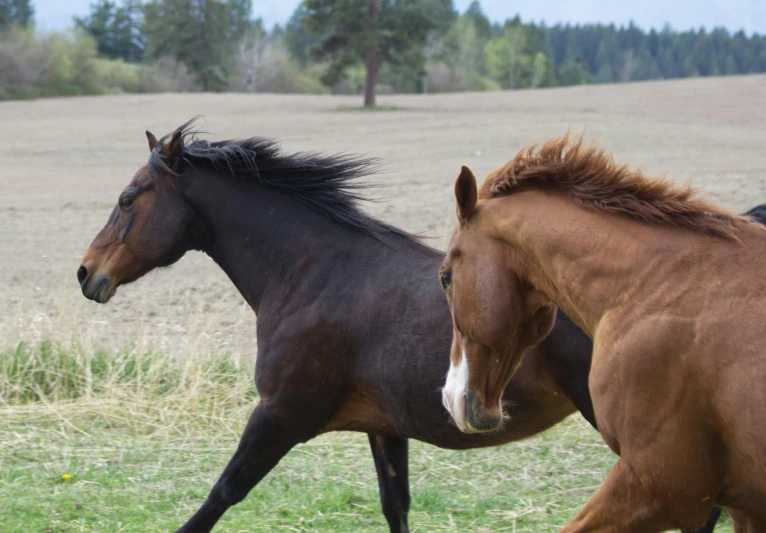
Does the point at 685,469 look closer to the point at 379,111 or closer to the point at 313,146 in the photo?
the point at 313,146

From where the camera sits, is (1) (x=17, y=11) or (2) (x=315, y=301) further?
(1) (x=17, y=11)

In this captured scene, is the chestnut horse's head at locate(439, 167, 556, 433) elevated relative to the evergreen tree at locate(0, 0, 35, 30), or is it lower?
lower

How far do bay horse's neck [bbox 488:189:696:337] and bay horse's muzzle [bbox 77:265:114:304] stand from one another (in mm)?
2137

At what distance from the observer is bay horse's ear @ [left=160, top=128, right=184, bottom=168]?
4289 mm

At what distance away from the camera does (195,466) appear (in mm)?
5648

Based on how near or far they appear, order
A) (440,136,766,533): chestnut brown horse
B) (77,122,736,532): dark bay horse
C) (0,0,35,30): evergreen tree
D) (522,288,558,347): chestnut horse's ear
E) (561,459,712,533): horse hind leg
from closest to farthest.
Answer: (440,136,766,533): chestnut brown horse, (561,459,712,533): horse hind leg, (522,288,558,347): chestnut horse's ear, (77,122,736,532): dark bay horse, (0,0,35,30): evergreen tree

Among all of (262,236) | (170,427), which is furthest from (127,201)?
(170,427)

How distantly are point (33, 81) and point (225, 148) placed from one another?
1845 inches

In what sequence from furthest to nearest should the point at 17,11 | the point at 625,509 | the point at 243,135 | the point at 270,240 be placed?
1. the point at 17,11
2. the point at 243,135
3. the point at 270,240
4. the point at 625,509

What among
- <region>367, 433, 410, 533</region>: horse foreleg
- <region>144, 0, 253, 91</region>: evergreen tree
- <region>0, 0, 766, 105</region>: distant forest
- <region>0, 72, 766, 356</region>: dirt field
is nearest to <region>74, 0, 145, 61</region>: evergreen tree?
<region>0, 0, 766, 105</region>: distant forest

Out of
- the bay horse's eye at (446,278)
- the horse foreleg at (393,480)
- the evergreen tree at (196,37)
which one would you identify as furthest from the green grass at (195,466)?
the evergreen tree at (196,37)

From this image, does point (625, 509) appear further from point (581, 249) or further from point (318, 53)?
point (318, 53)

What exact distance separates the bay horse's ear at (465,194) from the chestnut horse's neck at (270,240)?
1097mm

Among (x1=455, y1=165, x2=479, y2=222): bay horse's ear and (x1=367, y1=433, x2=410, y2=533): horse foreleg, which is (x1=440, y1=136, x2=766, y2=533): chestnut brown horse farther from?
(x1=367, y1=433, x2=410, y2=533): horse foreleg
